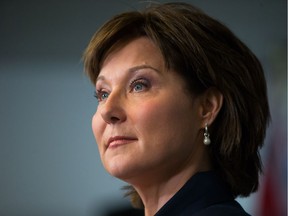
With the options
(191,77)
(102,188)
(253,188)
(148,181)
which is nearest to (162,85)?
(191,77)

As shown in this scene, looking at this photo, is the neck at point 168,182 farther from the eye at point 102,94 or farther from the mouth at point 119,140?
the eye at point 102,94

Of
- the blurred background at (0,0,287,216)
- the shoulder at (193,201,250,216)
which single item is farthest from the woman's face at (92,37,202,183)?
the blurred background at (0,0,287,216)

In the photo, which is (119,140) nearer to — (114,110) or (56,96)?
(114,110)

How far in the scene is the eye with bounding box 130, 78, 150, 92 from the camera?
133 cm

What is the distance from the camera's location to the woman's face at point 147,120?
1287 mm

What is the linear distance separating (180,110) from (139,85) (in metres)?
0.12

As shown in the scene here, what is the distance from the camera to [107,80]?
1388 millimetres

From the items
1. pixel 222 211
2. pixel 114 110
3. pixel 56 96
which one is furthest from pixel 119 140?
pixel 56 96

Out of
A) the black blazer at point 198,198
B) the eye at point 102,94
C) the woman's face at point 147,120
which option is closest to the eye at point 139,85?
the woman's face at point 147,120

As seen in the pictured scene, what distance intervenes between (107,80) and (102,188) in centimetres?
180

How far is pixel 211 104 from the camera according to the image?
4.48 ft

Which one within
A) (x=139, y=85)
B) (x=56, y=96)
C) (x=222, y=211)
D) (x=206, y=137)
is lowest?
(x=222, y=211)

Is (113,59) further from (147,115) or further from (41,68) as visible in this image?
(41,68)

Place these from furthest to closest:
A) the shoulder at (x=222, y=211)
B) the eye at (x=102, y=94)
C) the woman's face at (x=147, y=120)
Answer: the eye at (x=102, y=94) < the woman's face at (x=147, y=120) < the shoulder at (x=222, y=211)
